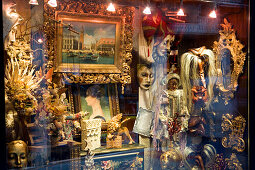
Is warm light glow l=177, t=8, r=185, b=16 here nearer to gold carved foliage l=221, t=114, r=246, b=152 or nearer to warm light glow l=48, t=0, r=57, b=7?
gold carved foliage l=221, t=114, r=246, b=152

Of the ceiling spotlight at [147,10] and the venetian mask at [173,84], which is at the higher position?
the ceiling spotlight at [147,10]

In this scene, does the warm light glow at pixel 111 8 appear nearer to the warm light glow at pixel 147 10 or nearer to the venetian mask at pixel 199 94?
the warm light glow at pixel 147 10

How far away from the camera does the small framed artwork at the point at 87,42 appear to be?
11.6 feet

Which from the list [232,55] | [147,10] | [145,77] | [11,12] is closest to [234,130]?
[232,55]

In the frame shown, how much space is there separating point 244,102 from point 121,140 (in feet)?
4.87

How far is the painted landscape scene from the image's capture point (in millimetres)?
3568

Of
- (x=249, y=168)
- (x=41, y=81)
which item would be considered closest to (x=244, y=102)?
(x=249, y=168)

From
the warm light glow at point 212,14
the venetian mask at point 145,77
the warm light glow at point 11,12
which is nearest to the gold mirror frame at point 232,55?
the warm light glow at point 212,14

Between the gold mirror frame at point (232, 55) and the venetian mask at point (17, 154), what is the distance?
2.42m

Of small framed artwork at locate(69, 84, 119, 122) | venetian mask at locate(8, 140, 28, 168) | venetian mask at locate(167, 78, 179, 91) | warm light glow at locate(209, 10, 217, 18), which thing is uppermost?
warm light glow at locate(209, 10, 217, 18)

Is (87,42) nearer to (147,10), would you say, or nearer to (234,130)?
(147,10)

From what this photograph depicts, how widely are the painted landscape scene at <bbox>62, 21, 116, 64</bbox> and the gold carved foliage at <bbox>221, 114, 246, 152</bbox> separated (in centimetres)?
164

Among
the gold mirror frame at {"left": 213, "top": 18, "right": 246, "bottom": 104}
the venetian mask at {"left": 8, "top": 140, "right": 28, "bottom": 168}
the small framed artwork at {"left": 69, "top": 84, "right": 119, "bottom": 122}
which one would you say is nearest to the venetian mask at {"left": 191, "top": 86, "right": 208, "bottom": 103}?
the gold mirror frame at {"left": 213, "top": 18, "right": 246, "bottom": 104}

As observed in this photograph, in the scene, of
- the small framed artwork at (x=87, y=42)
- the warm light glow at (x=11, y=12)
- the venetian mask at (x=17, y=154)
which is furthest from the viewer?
the small framed artwork at (x=87, y=42)
